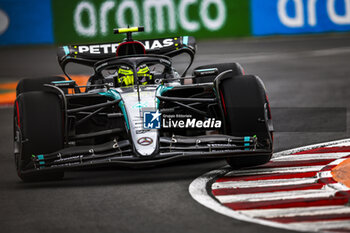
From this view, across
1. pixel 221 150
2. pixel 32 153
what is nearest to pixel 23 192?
pixel 32 153

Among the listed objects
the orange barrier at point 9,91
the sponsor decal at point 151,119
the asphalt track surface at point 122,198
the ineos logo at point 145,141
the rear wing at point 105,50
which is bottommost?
the orange barrier at point 9,91

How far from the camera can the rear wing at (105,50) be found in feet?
33.9

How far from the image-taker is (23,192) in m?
7.25

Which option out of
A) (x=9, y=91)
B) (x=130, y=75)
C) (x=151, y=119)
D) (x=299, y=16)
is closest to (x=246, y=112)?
(x=151, y=119)

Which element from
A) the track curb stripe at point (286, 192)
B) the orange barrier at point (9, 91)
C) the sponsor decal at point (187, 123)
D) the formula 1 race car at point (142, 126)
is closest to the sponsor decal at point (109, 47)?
the formula 1 race car at point (142, 126)

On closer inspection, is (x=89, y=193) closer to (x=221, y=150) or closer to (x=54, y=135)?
(x=54, y=135)

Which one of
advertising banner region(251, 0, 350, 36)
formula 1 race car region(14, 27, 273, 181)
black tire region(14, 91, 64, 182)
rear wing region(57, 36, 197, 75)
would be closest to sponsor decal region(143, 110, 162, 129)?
formula 1 race car region(14, 27, 273, 181)

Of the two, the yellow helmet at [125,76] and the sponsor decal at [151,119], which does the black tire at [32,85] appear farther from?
the sponsor decal at [151,119]

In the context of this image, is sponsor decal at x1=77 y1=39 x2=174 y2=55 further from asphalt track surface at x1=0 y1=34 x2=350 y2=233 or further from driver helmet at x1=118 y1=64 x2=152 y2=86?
asphalt track surface at x1=0 y1=34 x2=350 y2=233

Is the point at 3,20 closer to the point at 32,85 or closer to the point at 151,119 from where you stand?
the point at 32,85

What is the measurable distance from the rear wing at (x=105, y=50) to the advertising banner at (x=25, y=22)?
62.5 ft

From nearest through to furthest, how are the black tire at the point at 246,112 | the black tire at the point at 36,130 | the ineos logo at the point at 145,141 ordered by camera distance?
the ineos logo at the point at 145,141, the black tire at the point at 36,130, the black tire at the point at 246,112

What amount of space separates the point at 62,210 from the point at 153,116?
1580 millimetres

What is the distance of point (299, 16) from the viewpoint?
26.9 metres
